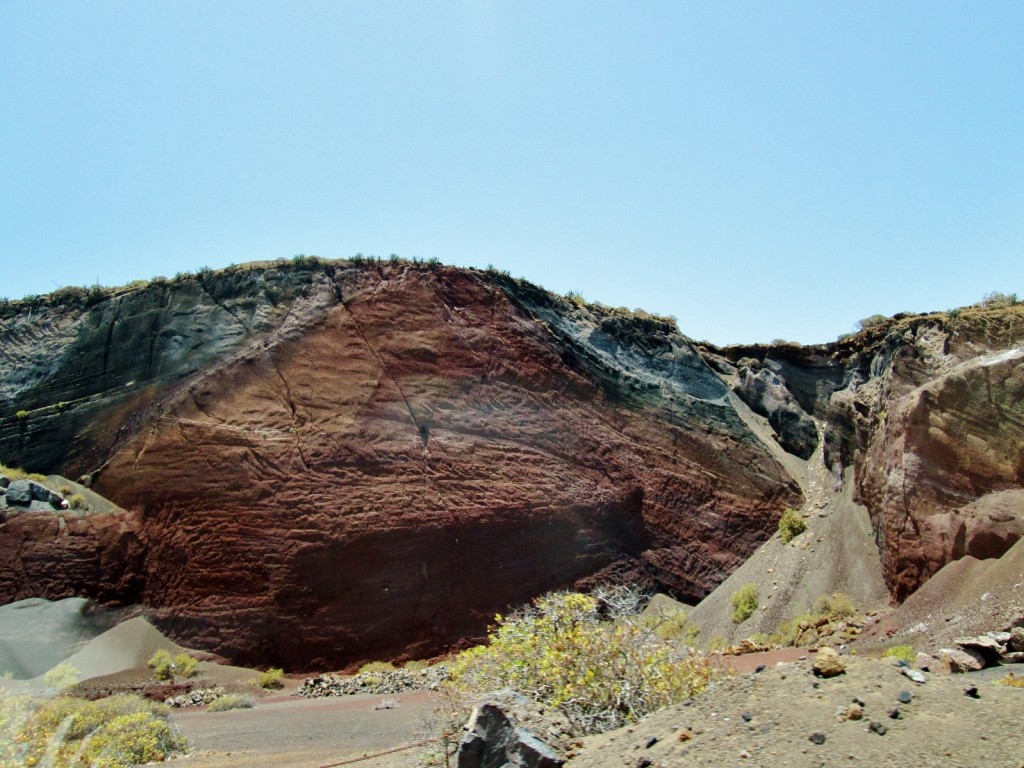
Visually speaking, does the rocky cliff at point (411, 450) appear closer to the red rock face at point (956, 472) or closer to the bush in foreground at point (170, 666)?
the red rock face at point (956, 472)

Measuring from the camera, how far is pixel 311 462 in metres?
23.0

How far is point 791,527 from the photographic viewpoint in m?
25.2

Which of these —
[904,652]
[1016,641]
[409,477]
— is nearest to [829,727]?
[1016,641]

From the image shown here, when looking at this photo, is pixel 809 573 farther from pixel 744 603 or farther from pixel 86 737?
pixel 86 737

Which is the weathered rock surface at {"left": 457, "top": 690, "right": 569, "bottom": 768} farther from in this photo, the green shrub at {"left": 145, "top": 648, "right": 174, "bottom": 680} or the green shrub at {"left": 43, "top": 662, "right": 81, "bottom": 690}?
the green shrub at {"left": 145, "top": 648, "right": 174, "bottom": 680}

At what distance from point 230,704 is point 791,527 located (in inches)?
697

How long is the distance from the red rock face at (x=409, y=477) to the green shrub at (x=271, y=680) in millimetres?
860

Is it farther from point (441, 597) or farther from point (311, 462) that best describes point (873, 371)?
point (311, 462)

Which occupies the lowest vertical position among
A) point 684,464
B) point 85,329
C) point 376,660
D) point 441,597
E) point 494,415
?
point 376,660

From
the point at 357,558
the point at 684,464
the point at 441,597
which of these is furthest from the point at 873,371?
the point at 357,558

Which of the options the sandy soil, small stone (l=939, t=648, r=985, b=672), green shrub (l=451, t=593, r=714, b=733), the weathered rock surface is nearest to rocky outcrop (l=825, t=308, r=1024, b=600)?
the sandy soil

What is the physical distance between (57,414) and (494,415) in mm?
14678

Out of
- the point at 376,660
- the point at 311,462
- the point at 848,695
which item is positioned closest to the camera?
the point at 848,695

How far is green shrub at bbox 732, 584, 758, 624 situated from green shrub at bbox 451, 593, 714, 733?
47.1ft
